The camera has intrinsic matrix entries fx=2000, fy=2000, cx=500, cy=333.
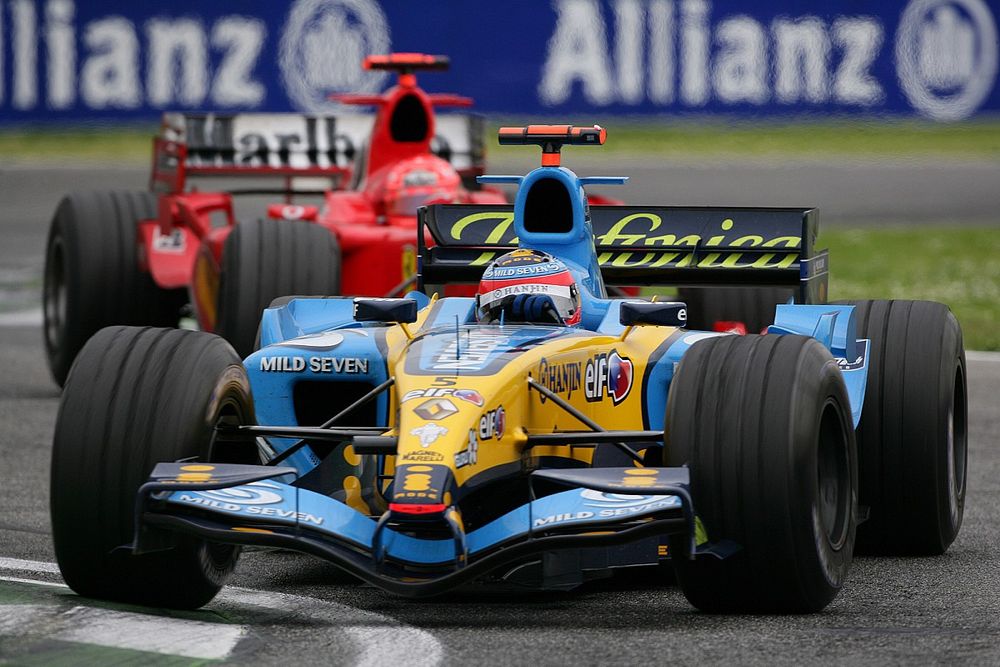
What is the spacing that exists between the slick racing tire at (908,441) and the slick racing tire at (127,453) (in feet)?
9.70

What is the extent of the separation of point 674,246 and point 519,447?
2.87 m

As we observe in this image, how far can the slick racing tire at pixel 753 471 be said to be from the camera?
254 inches

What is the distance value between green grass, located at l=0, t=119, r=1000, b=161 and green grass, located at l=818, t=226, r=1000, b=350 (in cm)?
514

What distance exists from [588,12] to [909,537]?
70.1ft

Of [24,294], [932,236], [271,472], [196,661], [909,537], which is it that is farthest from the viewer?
[932,236]

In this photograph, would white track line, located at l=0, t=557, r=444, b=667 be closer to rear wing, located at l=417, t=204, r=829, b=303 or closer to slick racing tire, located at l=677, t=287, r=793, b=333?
rear wing, located at l=417, t=204, r=829, b=303

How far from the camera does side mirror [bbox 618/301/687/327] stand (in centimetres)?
729

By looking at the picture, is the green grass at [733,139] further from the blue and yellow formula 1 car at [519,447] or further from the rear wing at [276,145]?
the blue and yellow formula 1 car at [519,447]

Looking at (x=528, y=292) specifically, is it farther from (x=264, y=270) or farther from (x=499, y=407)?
(x=264, y=270)

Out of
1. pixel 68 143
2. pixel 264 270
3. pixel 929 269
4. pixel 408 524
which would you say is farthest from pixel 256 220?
pixel 68 143

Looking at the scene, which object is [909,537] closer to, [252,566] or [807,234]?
[807,234]

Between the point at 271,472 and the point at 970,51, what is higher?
the point at 970,51

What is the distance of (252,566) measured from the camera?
25.7 feet

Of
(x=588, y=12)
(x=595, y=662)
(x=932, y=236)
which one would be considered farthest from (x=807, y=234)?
(x=588, y=12)
